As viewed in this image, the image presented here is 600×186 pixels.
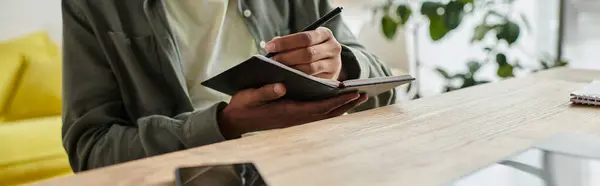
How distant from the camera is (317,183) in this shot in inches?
16.5

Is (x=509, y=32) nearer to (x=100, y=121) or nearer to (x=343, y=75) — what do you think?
(x=343, y=75)

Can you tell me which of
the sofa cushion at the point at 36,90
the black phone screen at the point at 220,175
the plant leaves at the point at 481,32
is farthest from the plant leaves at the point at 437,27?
the black phone screen at the point at 220,175

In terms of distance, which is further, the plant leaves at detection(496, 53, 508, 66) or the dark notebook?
the plant leaves at detection(496, 53, 508, 66)

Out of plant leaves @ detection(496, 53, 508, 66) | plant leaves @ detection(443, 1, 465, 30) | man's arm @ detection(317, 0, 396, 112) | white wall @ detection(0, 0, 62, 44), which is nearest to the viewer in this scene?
man's arm @ detection(317, 0, 396, 112)

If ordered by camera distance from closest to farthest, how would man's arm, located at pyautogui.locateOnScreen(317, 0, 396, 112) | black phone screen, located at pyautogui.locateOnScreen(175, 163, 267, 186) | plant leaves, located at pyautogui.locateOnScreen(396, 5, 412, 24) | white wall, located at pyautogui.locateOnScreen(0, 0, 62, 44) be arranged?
black phone screen, located at pyautogui.locateOnScreen(175, 163, 267, 186), man's arm, located at pyautogui.locateOnScreen(317, 0, 396, 112), plant leaves, located at pyautogui.locateOnScreen(396, 5, 412, 24), white wall, located at pyautogui.locateOnScreen(0, 0, 62, 44)

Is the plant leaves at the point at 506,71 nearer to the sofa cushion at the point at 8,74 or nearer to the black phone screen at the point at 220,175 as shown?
the black phone screen at the point at 220,175

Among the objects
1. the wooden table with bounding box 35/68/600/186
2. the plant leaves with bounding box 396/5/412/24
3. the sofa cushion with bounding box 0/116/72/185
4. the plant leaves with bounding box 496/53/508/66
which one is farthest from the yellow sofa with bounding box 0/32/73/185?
the wooden table with bounding box 35/68/600/186

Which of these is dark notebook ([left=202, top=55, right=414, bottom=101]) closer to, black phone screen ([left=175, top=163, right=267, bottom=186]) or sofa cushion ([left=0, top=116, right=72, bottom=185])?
black phone screen ([left=175, top=163, right=267, bottom=186])

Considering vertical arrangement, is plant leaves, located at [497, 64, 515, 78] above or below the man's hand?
below

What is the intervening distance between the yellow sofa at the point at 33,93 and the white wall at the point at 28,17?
0.13 metres

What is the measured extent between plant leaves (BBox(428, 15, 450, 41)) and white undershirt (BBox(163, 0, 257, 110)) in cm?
100

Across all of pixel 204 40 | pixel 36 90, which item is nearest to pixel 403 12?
pixel 204 40

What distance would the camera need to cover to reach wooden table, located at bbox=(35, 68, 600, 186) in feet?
1.45

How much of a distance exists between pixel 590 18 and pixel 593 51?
5.2 inches
